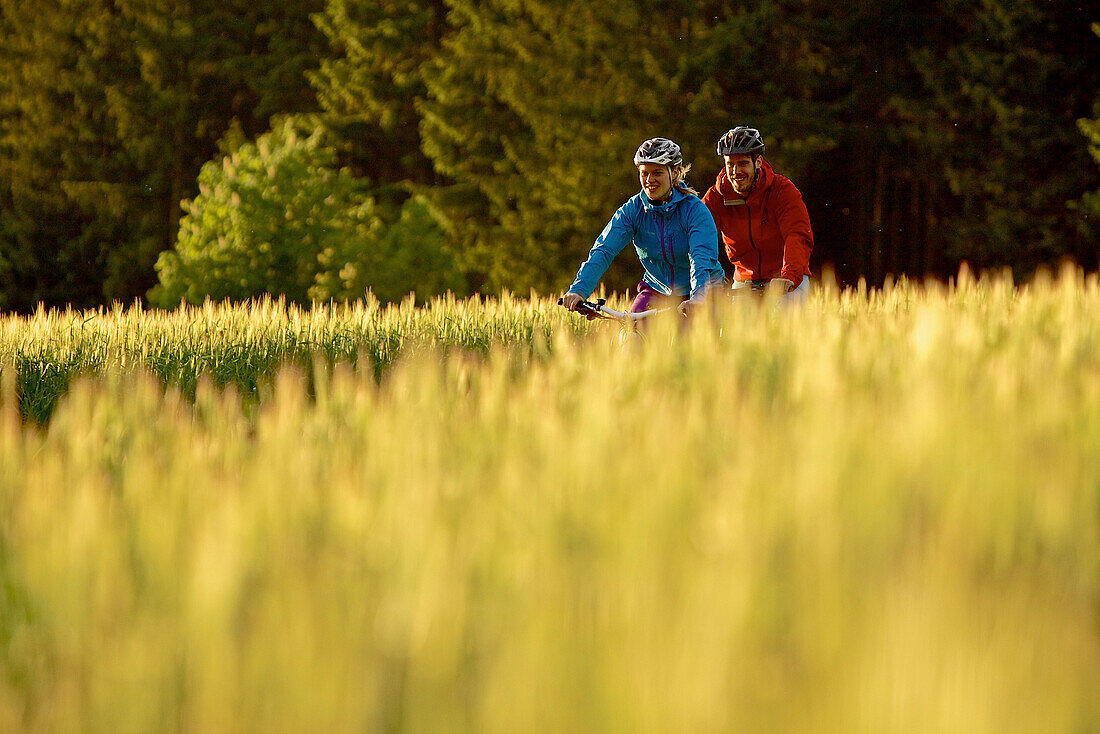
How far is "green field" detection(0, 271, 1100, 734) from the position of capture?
127 centimetres

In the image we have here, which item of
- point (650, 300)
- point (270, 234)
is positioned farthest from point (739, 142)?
point (270, 234)

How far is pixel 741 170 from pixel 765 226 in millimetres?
507

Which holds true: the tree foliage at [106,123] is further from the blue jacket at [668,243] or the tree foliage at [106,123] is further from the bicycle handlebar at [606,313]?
the bicycle handlebar at [606,313]

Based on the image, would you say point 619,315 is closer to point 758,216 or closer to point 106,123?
point 758,216

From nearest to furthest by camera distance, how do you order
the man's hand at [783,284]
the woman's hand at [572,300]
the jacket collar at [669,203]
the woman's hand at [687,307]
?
the woman's hand at [687,307], the woman's hand at [572,300], the man's hand at [783,284], the jacket collar at [669,203]

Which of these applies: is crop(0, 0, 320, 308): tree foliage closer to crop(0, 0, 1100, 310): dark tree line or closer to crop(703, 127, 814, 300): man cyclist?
crop(0, 0, 1100, 310): dark tree line

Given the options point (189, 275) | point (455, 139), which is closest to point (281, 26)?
point (455, 139)

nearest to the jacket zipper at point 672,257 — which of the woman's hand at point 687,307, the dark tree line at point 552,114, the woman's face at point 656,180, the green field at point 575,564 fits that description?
the woman's face at point 656,180

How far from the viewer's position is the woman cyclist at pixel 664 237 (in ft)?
21.1

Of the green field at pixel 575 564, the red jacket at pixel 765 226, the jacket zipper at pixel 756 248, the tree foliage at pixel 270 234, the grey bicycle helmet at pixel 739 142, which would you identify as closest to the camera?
the green field at pixel 575 564

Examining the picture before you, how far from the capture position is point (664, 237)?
22.7 ft

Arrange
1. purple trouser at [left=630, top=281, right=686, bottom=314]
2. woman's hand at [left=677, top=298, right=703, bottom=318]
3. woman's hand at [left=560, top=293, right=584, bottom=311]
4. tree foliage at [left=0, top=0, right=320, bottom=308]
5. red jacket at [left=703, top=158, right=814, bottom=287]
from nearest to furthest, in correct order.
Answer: woman's hand at [left=677, top=298, right=703, bottom=318] → woman's hand at [left=560, top=293, right=584, bottom=311] → purple trouser at [left=630, top=281, right=686, bottom=314] → red jacket at [left=703, top=158, right=814, bottom=287] → tree foliage at [left=0, top=0, right=320, bottom=308]

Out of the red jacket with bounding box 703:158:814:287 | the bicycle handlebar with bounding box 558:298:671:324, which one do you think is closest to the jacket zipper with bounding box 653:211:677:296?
the red jacket with bounding box 703:158:814:287

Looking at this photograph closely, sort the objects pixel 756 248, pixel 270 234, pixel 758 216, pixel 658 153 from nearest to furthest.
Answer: pixel 658 153
pixel 758 216
pixel 756 248
pixel 270 234
